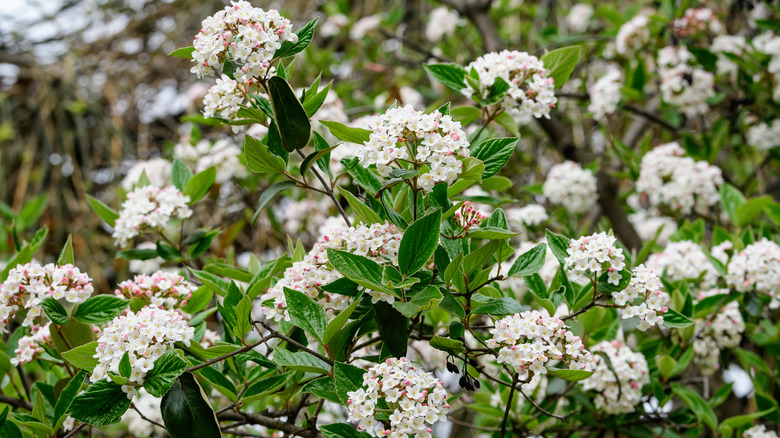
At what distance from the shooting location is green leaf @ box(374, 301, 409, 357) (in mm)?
1050

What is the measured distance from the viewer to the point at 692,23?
8.29 ft

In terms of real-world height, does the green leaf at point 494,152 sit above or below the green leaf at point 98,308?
above

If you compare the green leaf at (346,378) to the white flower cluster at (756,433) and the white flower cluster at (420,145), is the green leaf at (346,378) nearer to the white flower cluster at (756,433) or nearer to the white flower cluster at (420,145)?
the white flower cluster at (420,145)

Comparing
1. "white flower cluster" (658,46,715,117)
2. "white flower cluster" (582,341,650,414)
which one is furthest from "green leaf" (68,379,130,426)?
"white flower cluster" (658,46,715,117)

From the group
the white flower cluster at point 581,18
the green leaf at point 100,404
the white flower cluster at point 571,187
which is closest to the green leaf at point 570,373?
the green leaf at point 100,404

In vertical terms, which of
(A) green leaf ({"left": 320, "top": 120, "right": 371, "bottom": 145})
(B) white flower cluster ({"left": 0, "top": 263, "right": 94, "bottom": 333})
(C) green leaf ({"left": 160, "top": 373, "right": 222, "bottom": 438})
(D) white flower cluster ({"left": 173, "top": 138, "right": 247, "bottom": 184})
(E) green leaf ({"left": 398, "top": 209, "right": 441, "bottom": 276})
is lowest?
(D) white flower cluster ({"left": 173, "top": 138, "right": 247, "bottom": 184})

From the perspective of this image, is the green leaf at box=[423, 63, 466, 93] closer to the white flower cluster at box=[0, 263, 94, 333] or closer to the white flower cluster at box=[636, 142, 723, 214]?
the white flower cluster at box=[0, 263, 94, 333]

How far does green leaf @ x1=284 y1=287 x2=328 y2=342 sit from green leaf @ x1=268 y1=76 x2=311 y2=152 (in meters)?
0.24

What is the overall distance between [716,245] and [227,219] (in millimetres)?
1956

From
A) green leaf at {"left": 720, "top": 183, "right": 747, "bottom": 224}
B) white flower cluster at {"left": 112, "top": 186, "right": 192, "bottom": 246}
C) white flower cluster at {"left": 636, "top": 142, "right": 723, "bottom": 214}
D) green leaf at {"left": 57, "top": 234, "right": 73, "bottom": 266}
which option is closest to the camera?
green leaf at {"left": 57, "top": 234, "right": 73, "bottom": 266}

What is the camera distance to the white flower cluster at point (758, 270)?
1605mm

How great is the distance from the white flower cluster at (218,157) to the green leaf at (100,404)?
1.45 metres

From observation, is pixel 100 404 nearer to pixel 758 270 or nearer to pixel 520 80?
pixel 520 80

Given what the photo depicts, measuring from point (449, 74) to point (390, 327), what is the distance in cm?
65
